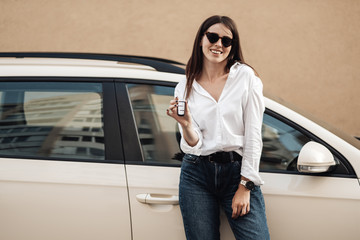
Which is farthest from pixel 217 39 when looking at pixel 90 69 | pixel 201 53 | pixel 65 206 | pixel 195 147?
pixel 65 206

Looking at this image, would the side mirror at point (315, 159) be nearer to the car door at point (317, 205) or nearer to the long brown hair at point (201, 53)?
the car door at point (317, 205)

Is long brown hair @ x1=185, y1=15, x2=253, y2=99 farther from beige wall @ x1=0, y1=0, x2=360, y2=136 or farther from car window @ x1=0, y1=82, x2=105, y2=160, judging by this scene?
beige wall @ x1=0, y1=0, x2=360, y2=136

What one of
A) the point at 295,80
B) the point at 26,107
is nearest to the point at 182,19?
the point at 295,80

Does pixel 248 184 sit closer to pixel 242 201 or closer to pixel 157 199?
pixel 242 201

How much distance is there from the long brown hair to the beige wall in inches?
175

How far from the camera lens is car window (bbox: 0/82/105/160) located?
2201 millimetres

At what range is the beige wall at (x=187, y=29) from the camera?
6.35 metres

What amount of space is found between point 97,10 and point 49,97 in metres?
4.40

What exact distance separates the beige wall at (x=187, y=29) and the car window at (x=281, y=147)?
423 centimetres

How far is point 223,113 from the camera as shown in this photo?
181cm

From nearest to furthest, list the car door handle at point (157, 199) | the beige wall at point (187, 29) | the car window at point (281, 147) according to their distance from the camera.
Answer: the car door handle at point (157, 199), the car window at point (281, 147), the beige wall at point (187, 29)

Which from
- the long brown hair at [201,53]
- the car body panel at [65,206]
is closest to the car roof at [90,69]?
the long brown hair at [201,53]

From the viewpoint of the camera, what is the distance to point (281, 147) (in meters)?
2.30

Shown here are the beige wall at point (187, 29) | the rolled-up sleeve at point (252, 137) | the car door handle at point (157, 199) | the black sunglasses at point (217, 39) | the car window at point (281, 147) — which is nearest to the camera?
the rolled-up sleeve at point (252, 137)
